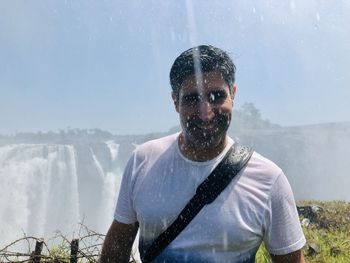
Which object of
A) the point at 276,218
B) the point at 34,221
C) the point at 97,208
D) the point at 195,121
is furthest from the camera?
the point at 97,208

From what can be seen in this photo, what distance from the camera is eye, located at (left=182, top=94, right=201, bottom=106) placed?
1.94 m

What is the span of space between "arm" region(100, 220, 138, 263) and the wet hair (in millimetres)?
747

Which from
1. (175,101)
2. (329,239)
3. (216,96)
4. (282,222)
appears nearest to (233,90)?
(216,96)

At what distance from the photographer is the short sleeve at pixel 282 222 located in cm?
179

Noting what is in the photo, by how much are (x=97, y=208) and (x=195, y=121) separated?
229ft

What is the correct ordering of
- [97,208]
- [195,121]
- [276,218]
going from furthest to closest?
[97,208] → [195,121] → [276,218]

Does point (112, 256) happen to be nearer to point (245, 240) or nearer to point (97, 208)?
point (245, 240)

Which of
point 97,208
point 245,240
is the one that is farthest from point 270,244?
point 97,208

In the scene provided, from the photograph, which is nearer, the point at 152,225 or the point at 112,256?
the point at 152,225

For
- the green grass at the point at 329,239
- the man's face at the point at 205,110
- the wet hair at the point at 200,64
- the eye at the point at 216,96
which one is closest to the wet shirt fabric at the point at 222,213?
the man's face at the point at 205,110

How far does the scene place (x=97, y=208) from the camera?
68.8 m

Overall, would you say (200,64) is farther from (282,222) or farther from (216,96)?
(282,222)

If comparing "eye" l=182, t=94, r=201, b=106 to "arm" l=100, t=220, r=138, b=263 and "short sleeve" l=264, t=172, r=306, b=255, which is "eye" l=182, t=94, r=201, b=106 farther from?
"arm" l=100, t=220, r=138, b=263

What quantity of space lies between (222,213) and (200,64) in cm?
76
